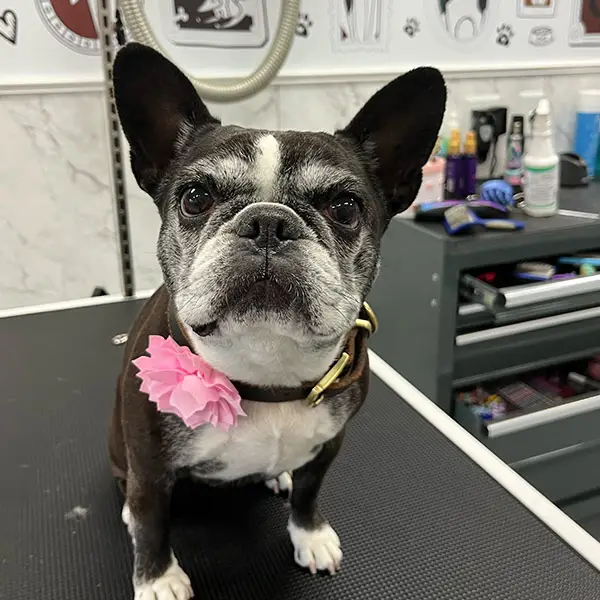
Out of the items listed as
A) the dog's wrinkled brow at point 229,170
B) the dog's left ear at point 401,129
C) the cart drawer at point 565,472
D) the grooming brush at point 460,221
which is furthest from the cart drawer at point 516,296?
the dog's wrinkled brow at point 229,170

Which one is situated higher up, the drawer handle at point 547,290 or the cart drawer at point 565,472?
the drawer handle at point 547,290

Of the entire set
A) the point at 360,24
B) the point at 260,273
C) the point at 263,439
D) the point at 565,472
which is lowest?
the point at 565,472

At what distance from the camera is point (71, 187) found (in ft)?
5.49

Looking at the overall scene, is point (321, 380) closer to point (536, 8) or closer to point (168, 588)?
point (168, 588)

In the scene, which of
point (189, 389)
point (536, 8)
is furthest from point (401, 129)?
point (536, 8)

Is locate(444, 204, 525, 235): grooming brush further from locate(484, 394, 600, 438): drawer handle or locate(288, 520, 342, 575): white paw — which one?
locate(288, 520, 342, 575): white paw

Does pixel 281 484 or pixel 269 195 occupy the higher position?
pixel 269 195

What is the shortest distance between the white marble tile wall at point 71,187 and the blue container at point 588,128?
68 centimetres

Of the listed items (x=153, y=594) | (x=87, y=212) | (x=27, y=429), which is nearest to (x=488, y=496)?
(x=153, y=594)

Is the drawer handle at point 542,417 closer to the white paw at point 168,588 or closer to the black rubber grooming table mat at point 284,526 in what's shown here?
the black rubber grooming table mat at point 284,526

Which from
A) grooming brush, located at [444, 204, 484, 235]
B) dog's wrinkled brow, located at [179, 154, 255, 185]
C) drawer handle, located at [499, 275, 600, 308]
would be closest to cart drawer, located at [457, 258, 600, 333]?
drawer handle, located at [499, 275, 600, 308]

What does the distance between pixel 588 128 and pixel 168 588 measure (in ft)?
6.12

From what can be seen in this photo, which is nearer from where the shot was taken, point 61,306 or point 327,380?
point 327,380

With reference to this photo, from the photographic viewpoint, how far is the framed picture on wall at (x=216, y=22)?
1.61 meters
